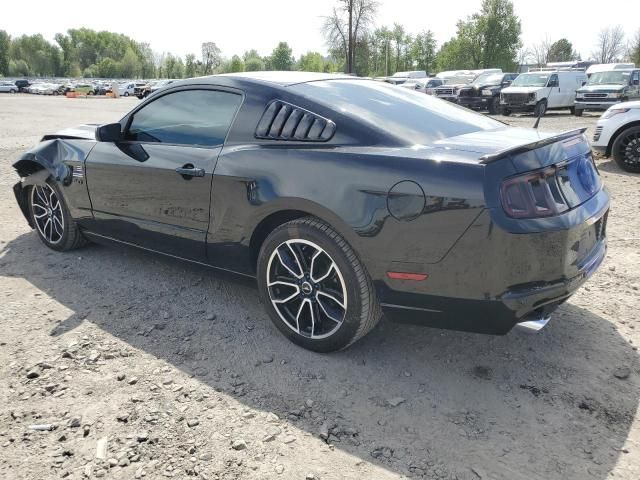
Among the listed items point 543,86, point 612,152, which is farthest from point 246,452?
point 543,86

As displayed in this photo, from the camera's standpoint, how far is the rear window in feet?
9.84

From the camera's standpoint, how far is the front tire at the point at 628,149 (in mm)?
8344

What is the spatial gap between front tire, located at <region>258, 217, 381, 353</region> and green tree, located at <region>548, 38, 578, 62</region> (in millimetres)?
95736

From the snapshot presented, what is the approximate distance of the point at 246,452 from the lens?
2.34 metres

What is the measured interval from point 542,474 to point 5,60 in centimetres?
12367

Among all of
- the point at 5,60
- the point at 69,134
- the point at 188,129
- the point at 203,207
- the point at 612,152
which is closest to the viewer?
the point at 203,207

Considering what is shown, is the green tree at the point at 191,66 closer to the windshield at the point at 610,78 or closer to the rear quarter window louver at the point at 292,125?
the windshield at the point at 610,78


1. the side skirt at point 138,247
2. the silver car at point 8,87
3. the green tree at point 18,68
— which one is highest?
the green tree at point 18,68

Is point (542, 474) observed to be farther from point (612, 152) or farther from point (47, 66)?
point (47, 66)

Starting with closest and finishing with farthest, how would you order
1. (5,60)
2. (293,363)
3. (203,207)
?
(293,363), (203,207), (5,60)

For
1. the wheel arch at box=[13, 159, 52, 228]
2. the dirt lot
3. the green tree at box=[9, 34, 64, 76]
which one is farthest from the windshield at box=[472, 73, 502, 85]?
the green tree at box=[9, 34, 64, 76]

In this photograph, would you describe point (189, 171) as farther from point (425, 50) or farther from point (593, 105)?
point (425, 50)

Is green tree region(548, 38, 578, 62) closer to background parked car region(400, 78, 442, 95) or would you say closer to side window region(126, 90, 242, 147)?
background parked car region(400, 78, 442, 95)

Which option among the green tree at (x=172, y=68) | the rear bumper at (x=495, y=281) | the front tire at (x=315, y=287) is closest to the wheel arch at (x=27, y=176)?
the front tire at (x=315, y=287)
